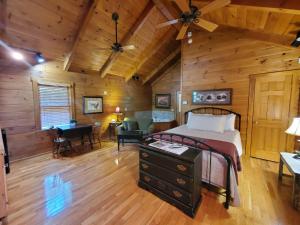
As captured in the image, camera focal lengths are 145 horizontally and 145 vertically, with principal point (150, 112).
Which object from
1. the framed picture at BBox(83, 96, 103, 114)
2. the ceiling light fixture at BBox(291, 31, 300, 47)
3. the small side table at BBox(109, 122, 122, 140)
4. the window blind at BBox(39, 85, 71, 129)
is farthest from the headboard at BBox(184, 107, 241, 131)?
the window blind at BBox(39, 85, 71, 129)

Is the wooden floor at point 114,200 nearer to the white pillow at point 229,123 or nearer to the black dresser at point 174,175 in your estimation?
the black dresser at point 174,175

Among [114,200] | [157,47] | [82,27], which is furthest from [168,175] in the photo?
[157,47]

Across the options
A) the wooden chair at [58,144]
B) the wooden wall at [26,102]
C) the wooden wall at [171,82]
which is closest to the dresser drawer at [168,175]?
the wooden chair at [58,144]

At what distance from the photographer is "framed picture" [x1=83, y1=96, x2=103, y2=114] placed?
15.6 feet

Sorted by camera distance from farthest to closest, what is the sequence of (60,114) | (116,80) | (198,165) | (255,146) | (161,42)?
(116,80) < (161,42) < (60,114) < (255,146) < (198,165)

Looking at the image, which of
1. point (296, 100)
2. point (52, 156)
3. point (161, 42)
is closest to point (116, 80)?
point (161, 42)

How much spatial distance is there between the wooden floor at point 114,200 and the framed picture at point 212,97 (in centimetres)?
174

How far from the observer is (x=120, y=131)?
4469 millimetres

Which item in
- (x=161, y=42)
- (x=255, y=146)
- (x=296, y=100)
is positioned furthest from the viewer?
(x=161, y=42)

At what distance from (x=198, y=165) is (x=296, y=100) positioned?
2882 mm

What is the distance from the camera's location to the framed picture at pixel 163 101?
674cm

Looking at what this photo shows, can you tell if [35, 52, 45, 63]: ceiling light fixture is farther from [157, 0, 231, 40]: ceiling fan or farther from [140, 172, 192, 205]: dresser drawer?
[140, 172, 192, 205]: dresser drawer

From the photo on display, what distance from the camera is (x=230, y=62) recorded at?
3840 millimetres

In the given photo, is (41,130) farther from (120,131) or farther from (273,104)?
(273,104)
